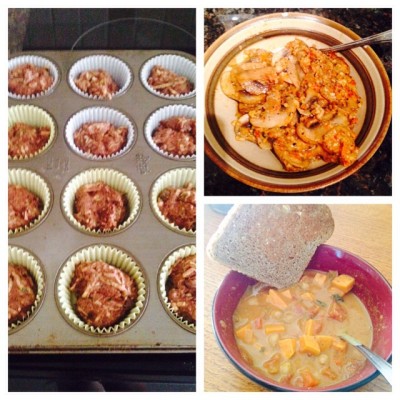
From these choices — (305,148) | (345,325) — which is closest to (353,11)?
(305,148)

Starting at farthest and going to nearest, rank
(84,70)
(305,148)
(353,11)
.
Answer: (84,70)
(353,11)
(305,148)

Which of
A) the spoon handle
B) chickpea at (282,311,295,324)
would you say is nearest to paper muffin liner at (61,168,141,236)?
chickpea at (282,311,295,324)

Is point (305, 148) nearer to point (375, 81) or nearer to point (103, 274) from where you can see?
point (375, 81)

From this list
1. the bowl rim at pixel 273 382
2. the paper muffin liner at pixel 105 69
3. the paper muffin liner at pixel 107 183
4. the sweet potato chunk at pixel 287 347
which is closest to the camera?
the bowl rim at pixel 273 382

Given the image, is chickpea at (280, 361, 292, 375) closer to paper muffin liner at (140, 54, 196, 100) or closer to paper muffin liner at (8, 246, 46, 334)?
paper muffin liner at (8, 246, 46, 334)

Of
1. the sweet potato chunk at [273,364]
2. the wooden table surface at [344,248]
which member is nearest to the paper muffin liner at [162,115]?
the wooden table surface at [344,248]

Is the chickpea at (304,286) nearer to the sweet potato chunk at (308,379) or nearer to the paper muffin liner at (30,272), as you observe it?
the sweet potato chunk at (308,379)
